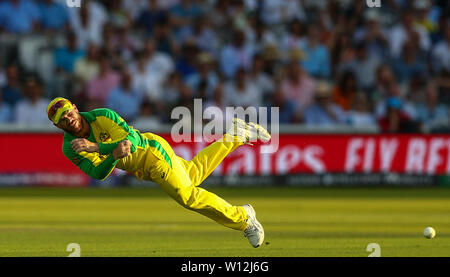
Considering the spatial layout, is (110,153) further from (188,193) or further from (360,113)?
(360,113)

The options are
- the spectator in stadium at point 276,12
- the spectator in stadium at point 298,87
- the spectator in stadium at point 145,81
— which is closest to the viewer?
the spectator in stadium at point 145,81

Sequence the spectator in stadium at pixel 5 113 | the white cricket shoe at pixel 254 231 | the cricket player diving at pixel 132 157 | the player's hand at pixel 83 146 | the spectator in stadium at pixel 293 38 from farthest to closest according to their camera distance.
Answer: the spectator in stadium at pixel 293 38 → the spectator in stadium at pixel 5 113 → the white cricket shoe at pixel 254 231 → the cricket player diving at pixel 132 157 → the player's hand at pixel 83 146

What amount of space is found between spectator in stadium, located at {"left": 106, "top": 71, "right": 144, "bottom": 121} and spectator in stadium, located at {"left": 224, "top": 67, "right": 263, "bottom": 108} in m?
1.70

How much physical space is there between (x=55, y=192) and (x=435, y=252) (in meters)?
8.78

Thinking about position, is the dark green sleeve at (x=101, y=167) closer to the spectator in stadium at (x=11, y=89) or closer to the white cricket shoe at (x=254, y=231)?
the white cricket shoe at (x=254, y=231)

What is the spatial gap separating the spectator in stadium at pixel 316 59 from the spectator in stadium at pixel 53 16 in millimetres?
4642

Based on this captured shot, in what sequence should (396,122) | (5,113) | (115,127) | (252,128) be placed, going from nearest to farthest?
(115,127)
(252,128)
(396,122)
(5,113)

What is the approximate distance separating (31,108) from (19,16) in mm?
2446

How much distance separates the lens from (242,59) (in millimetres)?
18578

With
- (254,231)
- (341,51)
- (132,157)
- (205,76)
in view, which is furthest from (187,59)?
(132,157)

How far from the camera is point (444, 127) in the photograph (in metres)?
17.0

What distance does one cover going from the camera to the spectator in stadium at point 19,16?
18.5 meters

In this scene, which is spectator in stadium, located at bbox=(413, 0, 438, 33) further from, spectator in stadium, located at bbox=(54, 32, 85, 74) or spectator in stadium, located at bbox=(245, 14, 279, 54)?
spectator in stadium, located at bbox=(54, 32, 85, 74)

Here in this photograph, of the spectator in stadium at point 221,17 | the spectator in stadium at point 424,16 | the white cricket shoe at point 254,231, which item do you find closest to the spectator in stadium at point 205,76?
the spectator in stadium at point 221,17
